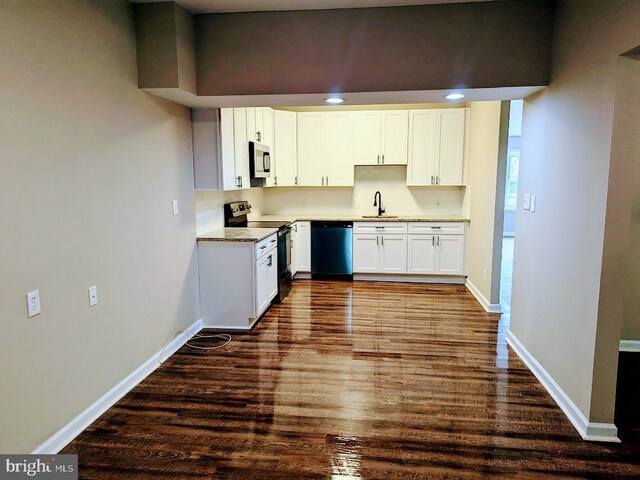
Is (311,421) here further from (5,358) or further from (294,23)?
(294,23)

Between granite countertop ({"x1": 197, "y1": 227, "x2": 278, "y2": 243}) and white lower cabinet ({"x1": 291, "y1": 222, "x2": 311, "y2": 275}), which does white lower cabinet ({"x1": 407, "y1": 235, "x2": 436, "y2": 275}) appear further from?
granite countertop ({"x1": 197, "y1": 227, "x2": 278, "y2": 243})

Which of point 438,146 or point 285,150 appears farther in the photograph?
point 285,150

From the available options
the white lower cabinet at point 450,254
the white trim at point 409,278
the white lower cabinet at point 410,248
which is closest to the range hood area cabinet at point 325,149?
the white lower cabinet at point 410,248

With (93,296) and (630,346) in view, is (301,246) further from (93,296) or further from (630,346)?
(630,346)

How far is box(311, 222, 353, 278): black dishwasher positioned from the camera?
5.88 meters

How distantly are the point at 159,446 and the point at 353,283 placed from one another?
3.90 m

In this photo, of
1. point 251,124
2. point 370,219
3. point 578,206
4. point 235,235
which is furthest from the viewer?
point 370,219

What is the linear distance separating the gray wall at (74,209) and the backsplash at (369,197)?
321 centimetres

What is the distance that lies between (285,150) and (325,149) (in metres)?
0.57

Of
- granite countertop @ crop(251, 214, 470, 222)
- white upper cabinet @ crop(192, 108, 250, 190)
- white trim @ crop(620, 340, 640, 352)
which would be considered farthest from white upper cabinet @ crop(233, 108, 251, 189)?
white trim @ crop(620, 340, 640, 352)

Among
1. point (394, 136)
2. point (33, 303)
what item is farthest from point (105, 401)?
point (394, 136)

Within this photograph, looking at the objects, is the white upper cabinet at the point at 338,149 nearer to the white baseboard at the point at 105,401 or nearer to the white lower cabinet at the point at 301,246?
the white lower cabinet at the point at 301,246

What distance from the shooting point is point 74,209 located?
2.34 meters

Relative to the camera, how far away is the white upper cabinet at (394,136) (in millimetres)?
5746
